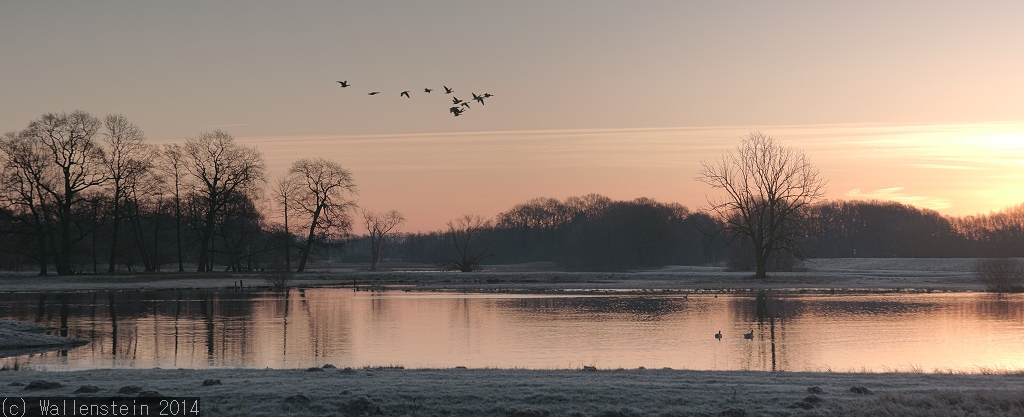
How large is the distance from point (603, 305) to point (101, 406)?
29.5m

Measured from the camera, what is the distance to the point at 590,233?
360 feet

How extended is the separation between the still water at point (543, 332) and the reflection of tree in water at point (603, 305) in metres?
0.10

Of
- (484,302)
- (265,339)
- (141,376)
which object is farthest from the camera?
(484,302)

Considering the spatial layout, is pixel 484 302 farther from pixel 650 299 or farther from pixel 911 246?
pixel 911 246

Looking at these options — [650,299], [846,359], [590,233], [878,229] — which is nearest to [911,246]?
[878,229]

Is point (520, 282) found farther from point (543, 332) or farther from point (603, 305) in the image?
point (543, 332)

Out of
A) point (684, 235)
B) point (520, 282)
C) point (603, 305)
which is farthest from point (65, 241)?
point (684, 235)

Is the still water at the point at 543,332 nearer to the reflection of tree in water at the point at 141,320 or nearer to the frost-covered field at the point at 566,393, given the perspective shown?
the reflection of tree in water at the point at 141,320

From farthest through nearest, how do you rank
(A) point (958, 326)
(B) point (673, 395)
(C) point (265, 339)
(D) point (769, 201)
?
(D) point (769, 201) < (A) point (958, 326) < (C) point (265, 339) < (B) point (673, 395)

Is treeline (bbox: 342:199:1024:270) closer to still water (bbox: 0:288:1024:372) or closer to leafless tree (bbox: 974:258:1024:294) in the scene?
leafless tree (bbox: 974:258:1024:294)

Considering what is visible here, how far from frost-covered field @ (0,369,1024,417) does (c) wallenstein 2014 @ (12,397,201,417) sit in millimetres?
385

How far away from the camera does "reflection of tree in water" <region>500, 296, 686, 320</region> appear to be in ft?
115

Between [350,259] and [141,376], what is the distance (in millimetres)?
182119

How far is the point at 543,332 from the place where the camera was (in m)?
26.9
